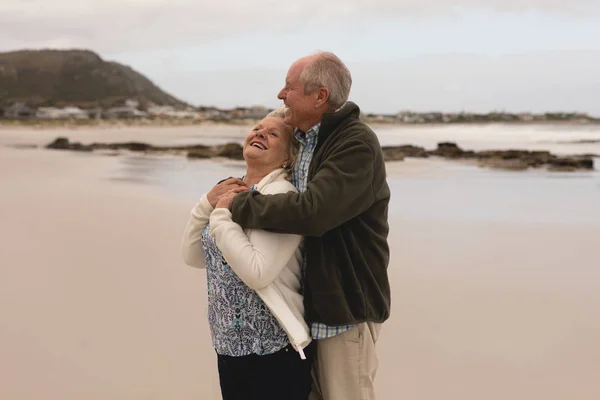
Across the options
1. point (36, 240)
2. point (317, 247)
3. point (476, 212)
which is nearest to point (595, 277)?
point (476, 212)

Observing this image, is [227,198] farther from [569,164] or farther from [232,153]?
[232,153]

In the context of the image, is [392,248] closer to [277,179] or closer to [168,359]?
[168,359]

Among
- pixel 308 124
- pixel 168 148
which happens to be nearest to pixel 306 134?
pixel 308 124

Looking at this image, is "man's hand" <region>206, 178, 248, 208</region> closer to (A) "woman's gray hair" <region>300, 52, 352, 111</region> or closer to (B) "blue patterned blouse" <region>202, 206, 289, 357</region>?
(B) "blue patterned blouse" <region>202, 206, 289, 357</region>

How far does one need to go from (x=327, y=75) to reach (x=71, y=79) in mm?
67996

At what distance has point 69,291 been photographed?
496cm

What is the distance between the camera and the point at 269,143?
6.68 feet

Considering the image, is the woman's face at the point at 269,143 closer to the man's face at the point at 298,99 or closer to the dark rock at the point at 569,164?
the man's face at the point at 298,99

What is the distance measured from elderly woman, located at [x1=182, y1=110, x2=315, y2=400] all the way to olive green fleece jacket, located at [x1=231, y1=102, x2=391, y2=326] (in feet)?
0.19

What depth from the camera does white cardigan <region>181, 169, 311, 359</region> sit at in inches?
75.0

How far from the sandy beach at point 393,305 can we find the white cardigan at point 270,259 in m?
1.70

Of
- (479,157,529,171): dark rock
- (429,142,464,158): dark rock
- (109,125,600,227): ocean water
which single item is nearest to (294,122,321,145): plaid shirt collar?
(109,125,600,227): ocean water

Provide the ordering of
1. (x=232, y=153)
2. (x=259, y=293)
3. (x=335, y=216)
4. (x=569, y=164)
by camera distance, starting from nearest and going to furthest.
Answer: (x=335, y=216), (x=259, y=293), (x=569, y=164), (x=232, y=153)

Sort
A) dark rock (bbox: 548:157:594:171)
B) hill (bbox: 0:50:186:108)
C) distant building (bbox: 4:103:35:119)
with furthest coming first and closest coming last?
hill (bbox: 0:50:186:108)
distant building (bbox: 4:103:35:119)
dark rock (bbox: 548:157:594:171)
